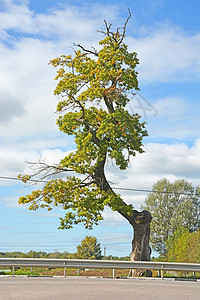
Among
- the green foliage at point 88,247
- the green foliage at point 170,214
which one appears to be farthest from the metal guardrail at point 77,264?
the green foliage at point 88,247

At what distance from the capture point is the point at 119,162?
85.8ft

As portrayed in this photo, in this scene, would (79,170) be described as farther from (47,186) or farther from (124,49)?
(124,49)

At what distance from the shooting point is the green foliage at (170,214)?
6397cm

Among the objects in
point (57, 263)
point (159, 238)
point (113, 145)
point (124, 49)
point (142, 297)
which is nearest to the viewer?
point (142, 297)

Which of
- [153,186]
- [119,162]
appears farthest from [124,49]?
[153,186]

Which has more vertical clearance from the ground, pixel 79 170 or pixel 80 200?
pixel 79 170

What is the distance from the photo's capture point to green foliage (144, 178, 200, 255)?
63969 mm

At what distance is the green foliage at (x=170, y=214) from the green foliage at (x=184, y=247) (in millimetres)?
1702

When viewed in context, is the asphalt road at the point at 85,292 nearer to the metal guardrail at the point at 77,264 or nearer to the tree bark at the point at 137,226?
the metal guardrail at the point at 77,264

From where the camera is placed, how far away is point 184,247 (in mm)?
56562

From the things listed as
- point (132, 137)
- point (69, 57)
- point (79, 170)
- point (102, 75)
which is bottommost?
point (79, 170)

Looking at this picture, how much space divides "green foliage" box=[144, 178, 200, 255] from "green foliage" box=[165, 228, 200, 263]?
1.70 meters

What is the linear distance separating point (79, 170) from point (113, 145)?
2.64 meters

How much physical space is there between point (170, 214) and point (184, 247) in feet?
27.9
